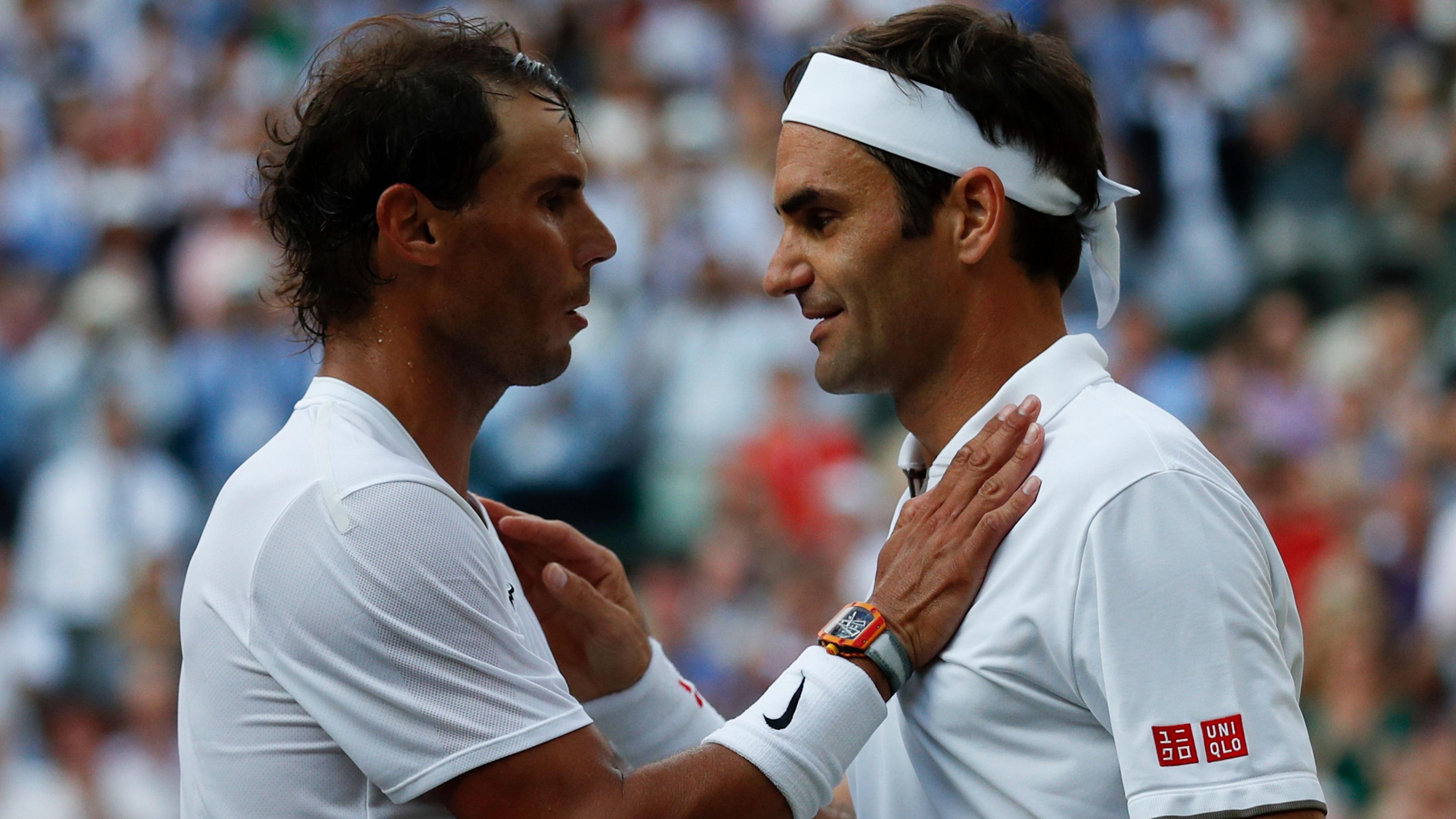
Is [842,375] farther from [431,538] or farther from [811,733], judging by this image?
[431,538]

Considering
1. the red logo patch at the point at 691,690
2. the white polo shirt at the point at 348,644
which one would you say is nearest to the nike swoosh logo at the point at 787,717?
the white polo shirt at the point at 348,644

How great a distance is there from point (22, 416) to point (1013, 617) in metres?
8.36

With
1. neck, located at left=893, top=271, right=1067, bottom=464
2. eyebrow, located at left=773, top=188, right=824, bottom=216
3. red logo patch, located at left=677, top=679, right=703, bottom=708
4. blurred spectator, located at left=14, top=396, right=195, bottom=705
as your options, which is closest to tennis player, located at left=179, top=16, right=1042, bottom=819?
neck, located at left=893, top=271, right=1067, bottom=464

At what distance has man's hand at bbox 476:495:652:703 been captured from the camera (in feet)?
10.4

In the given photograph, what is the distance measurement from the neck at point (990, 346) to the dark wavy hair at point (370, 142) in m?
0.79

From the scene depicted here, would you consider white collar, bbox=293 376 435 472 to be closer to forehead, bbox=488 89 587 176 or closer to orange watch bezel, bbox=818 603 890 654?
forehead, bbox=488 89 587 176

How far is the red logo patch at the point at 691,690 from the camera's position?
10.9 ft

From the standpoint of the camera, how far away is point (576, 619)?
3.18m

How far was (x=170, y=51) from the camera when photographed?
37.6 feet

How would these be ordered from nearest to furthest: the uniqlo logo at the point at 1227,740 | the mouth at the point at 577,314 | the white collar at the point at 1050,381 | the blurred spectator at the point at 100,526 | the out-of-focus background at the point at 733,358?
the uniqlo logo at the point at 1227,740 < the white collar at the point at 1050,381 < the mouth at the point at 577,314 < the out-of-focus background at the point at 733,358 < the blurred spectator at the point at 100,526

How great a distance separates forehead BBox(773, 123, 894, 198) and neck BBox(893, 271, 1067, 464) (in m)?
0.26

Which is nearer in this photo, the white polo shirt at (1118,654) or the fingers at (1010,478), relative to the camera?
the white polo shirt at (1118,654)

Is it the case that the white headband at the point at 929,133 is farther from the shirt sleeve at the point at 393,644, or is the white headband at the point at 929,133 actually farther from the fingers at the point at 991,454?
the shirt sleeve at the point at 393,644

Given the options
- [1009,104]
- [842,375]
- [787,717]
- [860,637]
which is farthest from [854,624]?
[1009,104]
